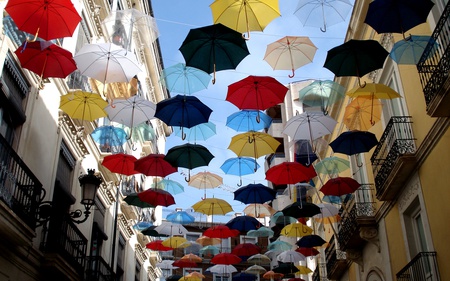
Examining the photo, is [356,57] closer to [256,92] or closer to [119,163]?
[256,92]

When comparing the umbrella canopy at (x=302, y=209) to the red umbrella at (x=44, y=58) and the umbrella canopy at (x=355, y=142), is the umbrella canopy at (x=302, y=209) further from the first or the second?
the red umbrella at (x=44, y=58)

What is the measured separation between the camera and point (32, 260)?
33.3 ft

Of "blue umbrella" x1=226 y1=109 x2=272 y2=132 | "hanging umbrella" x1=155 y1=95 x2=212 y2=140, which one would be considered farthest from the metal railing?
"hanging umbrella" x1=155 y1=95 x2=212 y2=140

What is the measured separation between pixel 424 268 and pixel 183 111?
5820 mm

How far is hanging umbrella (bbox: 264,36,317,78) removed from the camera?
11203mm

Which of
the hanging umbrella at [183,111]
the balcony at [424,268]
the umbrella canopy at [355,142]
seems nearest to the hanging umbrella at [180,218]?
the hanging umbrella at [183,111]

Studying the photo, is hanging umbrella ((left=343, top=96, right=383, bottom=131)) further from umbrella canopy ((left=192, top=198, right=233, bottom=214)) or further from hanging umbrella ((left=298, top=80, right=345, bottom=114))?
umbrella canopy ((left=192, top=198, right=233, bottom=214))

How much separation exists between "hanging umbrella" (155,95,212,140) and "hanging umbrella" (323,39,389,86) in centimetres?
303

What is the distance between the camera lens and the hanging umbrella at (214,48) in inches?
363

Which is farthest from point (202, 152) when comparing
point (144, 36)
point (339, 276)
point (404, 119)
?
point (339, 276)

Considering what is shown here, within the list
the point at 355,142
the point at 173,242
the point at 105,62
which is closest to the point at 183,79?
the point at 105,62

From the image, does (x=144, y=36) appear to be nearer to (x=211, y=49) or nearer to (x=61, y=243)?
(x=211, y=49)

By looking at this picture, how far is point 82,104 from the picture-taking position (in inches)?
445

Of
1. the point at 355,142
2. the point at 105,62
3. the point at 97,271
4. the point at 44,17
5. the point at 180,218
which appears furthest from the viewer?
the point at 180,218
